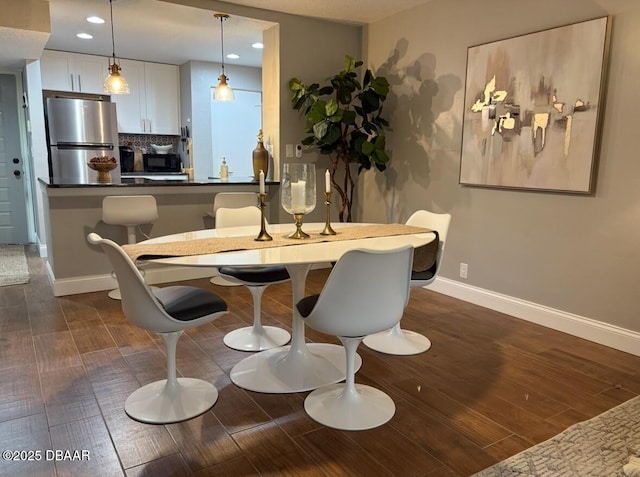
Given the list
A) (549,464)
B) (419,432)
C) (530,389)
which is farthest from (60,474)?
(530,389)

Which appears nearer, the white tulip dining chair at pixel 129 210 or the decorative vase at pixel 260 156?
the white tulip dining chair at pixel 129 210

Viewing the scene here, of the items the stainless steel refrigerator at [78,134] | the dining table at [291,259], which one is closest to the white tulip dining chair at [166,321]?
the dining table at [291,259]

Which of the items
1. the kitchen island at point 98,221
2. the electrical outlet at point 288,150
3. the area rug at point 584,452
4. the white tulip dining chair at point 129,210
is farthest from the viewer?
the electrical outlet at point 288,150

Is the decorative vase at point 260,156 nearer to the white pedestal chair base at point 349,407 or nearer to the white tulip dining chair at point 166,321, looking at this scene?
the white tulip dining chair at point 166,321

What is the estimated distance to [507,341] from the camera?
3021mm

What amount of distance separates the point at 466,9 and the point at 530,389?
284 cm

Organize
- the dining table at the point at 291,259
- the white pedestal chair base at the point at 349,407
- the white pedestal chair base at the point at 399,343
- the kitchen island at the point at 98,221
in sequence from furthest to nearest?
the kitchen island at the point at 98,221
the white pedestal chair base at the point at 399,343
the white pedestal chair base at the point at 349,407
the dining table at the point at 291,259

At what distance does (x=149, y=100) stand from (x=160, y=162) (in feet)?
2.77

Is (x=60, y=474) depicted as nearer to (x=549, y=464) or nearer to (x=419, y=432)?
(x=419, y=432)

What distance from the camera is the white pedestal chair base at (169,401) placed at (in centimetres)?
208

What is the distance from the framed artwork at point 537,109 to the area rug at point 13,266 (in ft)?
13.3

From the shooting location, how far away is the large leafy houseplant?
4180 millimetres

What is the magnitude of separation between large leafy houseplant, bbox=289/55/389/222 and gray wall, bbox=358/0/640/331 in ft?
0.84

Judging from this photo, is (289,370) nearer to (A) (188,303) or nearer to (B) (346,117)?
(A) (188,303)
